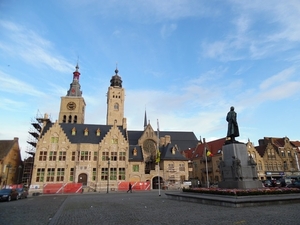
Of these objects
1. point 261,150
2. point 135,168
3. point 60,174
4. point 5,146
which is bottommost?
point 60,174

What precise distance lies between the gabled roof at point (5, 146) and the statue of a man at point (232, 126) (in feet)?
149

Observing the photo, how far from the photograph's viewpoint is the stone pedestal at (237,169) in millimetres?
15273

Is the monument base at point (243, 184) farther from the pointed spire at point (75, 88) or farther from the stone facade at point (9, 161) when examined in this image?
the pointed spire at point (75, 88)

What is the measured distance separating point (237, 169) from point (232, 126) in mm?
4042

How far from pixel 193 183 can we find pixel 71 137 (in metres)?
28.8

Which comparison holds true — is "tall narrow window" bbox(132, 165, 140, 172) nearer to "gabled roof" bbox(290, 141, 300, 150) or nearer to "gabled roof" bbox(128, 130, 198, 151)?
"gabled roof" bbox(128, 130, 198, 151)

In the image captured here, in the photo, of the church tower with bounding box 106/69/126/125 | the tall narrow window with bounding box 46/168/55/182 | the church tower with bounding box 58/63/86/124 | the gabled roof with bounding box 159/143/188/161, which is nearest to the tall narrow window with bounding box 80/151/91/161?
the tall narrow window with bounding box 46/168/55/182

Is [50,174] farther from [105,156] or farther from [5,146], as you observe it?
[5,146]

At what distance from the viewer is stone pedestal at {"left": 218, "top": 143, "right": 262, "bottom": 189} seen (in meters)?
15.3

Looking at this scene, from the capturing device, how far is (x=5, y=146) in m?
46.9

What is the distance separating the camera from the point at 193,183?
1838 inches

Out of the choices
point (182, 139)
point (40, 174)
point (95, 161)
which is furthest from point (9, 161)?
point (182, 139)

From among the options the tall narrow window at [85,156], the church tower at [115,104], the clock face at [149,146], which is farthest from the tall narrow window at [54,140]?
the church tower at [115,104]

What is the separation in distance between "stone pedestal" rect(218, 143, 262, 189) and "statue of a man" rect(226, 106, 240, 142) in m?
1.10
